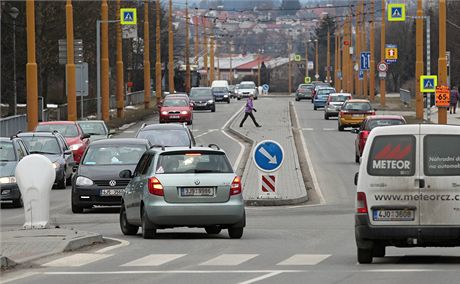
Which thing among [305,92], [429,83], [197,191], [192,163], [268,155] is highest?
[429,83]

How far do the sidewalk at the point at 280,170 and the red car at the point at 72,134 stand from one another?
530 cm

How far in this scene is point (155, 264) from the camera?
53.0 ft

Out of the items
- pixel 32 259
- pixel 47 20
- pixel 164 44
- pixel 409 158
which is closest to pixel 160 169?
pixel 32 259

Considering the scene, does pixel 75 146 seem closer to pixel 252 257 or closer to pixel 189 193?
pixel 189 193

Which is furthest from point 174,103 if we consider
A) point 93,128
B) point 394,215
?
point 394,215

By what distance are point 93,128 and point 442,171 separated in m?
→ 31.4

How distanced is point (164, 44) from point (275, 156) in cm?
10472

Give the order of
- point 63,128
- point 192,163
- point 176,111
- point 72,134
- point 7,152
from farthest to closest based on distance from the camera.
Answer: point 176,111, point 63,128, point 72,134, point 7,152, point 192,163

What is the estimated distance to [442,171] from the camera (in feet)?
51.5

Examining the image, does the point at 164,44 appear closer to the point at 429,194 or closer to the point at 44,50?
the point at 44,50

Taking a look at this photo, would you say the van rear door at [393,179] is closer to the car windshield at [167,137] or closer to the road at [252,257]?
the road at [252,257]

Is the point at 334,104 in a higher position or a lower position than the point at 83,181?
lower

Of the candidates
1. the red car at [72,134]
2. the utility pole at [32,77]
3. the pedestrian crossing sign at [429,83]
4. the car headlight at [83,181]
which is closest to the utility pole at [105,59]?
the utility pole at [32,77]

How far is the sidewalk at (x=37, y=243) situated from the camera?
16719 millimetres
